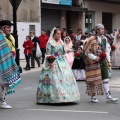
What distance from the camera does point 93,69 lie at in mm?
9375

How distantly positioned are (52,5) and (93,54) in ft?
56.6

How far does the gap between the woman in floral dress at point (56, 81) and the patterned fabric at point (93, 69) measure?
1.44 feet

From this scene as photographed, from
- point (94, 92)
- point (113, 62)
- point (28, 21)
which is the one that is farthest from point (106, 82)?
point (28, 21)

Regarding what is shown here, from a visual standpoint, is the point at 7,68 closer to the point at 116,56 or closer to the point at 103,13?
the point at 116,56

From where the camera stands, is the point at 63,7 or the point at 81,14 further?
the point at 81,14

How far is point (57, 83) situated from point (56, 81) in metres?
0.05

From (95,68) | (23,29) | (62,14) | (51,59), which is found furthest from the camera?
(62,14)

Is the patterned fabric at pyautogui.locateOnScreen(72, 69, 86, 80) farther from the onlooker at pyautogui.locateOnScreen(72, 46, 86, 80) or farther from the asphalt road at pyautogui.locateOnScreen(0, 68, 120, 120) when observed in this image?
the asphalt road at pyautogui.locateOnScreen(0, 68, 120, 120)

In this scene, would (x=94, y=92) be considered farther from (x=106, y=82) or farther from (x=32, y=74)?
(x=32, y=74)

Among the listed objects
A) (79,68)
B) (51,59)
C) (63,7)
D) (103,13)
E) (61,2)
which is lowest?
(79,68)

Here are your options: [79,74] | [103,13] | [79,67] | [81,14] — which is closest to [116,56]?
[79,67]

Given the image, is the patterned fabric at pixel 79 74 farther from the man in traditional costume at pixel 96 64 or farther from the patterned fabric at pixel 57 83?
the patterned fabric at pixel 57 83

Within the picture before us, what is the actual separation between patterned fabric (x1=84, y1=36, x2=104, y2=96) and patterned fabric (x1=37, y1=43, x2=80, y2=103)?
0.44 meters

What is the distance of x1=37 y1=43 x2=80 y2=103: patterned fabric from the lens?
29.6 ft
